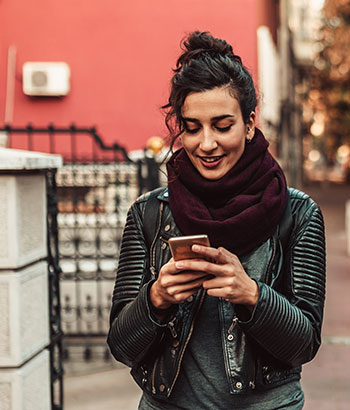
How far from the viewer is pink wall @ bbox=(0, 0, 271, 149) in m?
11.0

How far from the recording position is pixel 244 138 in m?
2.07

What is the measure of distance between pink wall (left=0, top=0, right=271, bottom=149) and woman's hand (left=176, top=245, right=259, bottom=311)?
9.11m

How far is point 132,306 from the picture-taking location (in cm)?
204

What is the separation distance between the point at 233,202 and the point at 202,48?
43 centimetres

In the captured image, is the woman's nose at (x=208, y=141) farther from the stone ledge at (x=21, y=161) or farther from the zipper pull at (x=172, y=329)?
the stone ledge at (x=21, y=161)

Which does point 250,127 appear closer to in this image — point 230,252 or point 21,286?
point 230,252

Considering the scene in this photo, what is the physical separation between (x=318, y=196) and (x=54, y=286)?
1103 inches

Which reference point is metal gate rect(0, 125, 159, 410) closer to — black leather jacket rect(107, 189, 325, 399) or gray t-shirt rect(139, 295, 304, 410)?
black leather jacket rect(107, 189, 325, 399)

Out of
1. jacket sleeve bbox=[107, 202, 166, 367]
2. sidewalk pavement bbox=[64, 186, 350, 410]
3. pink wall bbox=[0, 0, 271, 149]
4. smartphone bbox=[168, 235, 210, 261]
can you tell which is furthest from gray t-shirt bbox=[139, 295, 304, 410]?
pink wall bbox=[0, 0, 271, 149]

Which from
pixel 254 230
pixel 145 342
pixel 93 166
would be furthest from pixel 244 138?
pixel 93 166

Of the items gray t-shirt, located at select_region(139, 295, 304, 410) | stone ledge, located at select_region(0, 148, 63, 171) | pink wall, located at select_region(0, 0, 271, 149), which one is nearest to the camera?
gray t-shirt, located at select_region(139, 295, 304, 410)

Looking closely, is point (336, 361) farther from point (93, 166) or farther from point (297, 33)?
point (297, 33)

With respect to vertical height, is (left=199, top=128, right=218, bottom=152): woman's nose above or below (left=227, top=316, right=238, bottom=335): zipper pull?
above

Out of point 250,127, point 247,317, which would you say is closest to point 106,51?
point 250,127
